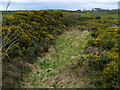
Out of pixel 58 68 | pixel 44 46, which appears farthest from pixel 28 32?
pixel 58 68

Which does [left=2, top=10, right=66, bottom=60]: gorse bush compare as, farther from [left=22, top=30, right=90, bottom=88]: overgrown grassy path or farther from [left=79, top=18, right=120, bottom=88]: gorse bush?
[left=79, top=18, right=120, bottom=88]: gorse bush

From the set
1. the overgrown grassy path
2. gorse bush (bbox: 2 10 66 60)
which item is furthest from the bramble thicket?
the overgrown grassy path

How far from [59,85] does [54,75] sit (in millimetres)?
998

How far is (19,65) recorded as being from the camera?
26.1 ft

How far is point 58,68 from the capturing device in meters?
8.20

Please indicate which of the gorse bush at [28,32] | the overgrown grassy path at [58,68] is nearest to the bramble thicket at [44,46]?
the gorse bush at [28,32]

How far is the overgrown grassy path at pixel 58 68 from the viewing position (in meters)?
6.69

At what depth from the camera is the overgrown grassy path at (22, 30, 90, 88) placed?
6686 mm

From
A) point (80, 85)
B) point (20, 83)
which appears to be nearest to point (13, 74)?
point (20, 83)

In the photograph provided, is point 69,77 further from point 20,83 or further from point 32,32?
point 32,32

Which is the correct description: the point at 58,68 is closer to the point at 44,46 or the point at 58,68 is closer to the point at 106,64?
the point at 106,64

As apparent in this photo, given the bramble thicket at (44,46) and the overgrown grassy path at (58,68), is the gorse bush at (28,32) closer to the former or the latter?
the bramble thicket at (44,46)

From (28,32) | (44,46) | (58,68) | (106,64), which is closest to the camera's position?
(106,64)

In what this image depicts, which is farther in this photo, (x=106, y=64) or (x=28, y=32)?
(x=28, y=32)
